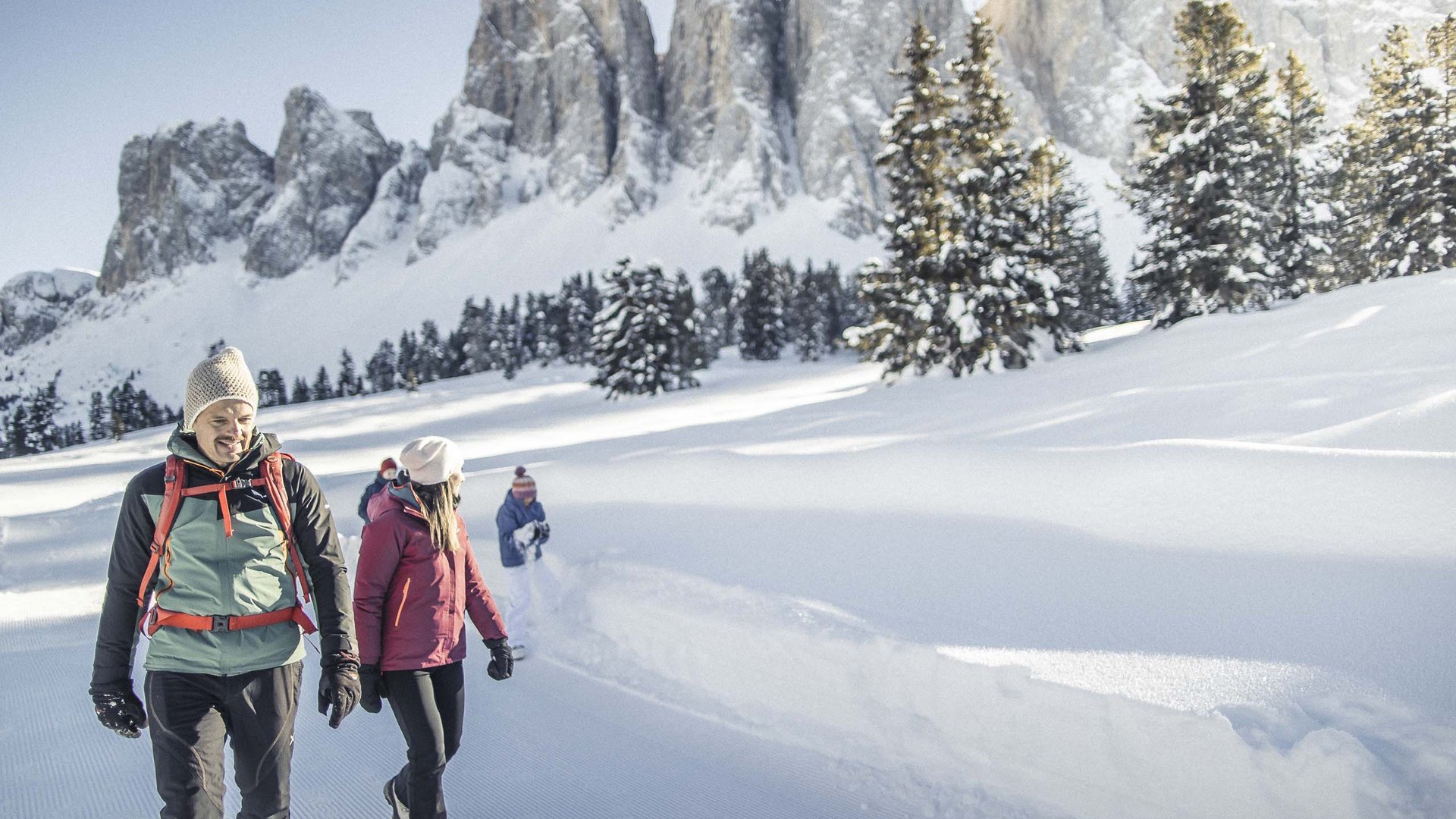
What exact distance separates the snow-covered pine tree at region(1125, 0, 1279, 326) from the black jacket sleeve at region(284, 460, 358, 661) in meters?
21.8

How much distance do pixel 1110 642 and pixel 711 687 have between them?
8.16ft

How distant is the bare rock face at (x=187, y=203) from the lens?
187 meters

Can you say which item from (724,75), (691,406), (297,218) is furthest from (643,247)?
(691,406)

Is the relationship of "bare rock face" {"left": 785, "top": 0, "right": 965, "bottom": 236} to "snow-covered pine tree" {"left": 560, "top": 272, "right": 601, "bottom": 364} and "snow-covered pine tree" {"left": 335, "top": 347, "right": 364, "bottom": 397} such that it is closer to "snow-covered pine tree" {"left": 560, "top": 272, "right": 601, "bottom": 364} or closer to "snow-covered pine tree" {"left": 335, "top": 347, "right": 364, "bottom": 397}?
"snow-covered pine tree" {"left": 560, "top": 272, "right": 601, "bottom": 364}

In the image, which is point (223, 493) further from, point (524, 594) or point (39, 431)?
point (39, 431)

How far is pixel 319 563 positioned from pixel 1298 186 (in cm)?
3398

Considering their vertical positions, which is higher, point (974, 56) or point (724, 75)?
point (724, 75)

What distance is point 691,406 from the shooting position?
82.0ft

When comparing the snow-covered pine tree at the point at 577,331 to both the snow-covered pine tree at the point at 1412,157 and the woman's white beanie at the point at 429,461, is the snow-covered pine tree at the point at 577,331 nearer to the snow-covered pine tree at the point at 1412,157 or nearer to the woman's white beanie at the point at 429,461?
the snow-covered pine tree at the point at 1412,157

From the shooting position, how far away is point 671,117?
16250cm

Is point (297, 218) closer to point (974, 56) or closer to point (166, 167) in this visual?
point (166, 167)

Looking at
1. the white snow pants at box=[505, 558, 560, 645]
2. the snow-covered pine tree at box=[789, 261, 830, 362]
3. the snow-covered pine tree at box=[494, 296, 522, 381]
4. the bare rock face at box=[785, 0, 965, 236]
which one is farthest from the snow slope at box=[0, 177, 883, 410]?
the white snow pants at box=[505, 558, 560, 645]

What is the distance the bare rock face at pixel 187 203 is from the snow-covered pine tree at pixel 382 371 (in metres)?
138

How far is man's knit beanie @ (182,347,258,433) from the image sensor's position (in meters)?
2.37
